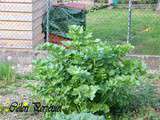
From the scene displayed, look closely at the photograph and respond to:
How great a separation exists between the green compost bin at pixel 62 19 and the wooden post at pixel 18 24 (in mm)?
665

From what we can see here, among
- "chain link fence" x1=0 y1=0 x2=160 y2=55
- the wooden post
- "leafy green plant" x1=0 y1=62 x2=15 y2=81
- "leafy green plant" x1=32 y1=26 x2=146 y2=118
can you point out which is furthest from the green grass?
"leafy green plant" x1=32 y1=26 x2=146 y2=118

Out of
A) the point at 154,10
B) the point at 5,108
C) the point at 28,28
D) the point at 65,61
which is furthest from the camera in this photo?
the point at 154,10

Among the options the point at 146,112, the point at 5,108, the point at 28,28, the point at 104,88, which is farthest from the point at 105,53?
the point at 28,28

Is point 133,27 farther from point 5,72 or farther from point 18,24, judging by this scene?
point 5,72

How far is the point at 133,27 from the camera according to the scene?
13.0 metres

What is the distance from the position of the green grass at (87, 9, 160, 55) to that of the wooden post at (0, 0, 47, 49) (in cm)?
151

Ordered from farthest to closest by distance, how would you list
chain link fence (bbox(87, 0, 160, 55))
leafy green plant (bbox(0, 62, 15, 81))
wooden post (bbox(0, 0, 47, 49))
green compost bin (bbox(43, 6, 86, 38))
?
1. chain link fence (bbox(87, 0, 160, 55))
2. green compost bin (bbox(43, 6, 86, 38))
3. wooden post (bbox(0, 0, 47, 49))
4. leafy green plant (bbox(0, 62, 15, 81))

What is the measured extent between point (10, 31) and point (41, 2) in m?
1.04

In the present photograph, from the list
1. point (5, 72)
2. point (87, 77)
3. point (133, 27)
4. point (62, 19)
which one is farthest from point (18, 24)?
point (133, 27)

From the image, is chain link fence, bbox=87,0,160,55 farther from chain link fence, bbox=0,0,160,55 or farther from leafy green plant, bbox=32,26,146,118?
leafy green plant, bbox=32,26,146,118

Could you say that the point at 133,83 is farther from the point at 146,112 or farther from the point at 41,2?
the point at 41,2

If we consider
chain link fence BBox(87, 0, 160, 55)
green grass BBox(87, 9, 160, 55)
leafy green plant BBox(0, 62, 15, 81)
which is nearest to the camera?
leafy green plant BBox(0, 62, 15, 81)

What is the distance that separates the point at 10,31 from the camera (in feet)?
27.9

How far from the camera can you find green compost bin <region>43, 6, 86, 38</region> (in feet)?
29.9
